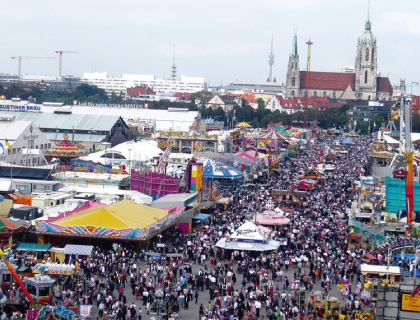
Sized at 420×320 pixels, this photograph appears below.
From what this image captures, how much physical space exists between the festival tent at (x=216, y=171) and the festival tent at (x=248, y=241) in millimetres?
17722

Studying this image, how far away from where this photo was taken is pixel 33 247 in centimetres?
3055

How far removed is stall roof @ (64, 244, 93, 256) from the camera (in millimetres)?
29359

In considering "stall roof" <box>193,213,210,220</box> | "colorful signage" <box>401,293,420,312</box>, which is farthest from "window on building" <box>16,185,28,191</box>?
"colorful signage" <box>401,293,420,312</box>

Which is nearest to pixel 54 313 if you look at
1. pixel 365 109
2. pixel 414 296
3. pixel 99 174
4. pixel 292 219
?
pixel 414 296

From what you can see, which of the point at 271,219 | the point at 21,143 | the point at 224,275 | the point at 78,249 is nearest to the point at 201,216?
the point at 271,219

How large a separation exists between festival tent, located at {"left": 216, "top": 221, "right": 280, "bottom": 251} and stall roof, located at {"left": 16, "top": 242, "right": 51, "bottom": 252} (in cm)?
746

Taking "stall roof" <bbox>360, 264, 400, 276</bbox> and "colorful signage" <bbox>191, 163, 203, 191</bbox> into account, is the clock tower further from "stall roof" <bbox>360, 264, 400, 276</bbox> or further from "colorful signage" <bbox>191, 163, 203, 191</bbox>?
"stall roof" <bbox>360, 264, 400, 276</bbox>

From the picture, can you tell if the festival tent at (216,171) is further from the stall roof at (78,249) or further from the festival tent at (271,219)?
the stall roof at (78,249)

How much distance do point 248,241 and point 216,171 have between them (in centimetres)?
1910

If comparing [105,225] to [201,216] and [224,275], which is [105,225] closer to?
[224,275]

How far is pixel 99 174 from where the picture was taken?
47188 mm

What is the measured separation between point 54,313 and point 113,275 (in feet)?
18.5

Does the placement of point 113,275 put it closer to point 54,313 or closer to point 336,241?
point 54,313

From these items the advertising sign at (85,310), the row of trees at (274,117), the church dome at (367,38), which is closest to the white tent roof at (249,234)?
the advertising sign at (85,310)
